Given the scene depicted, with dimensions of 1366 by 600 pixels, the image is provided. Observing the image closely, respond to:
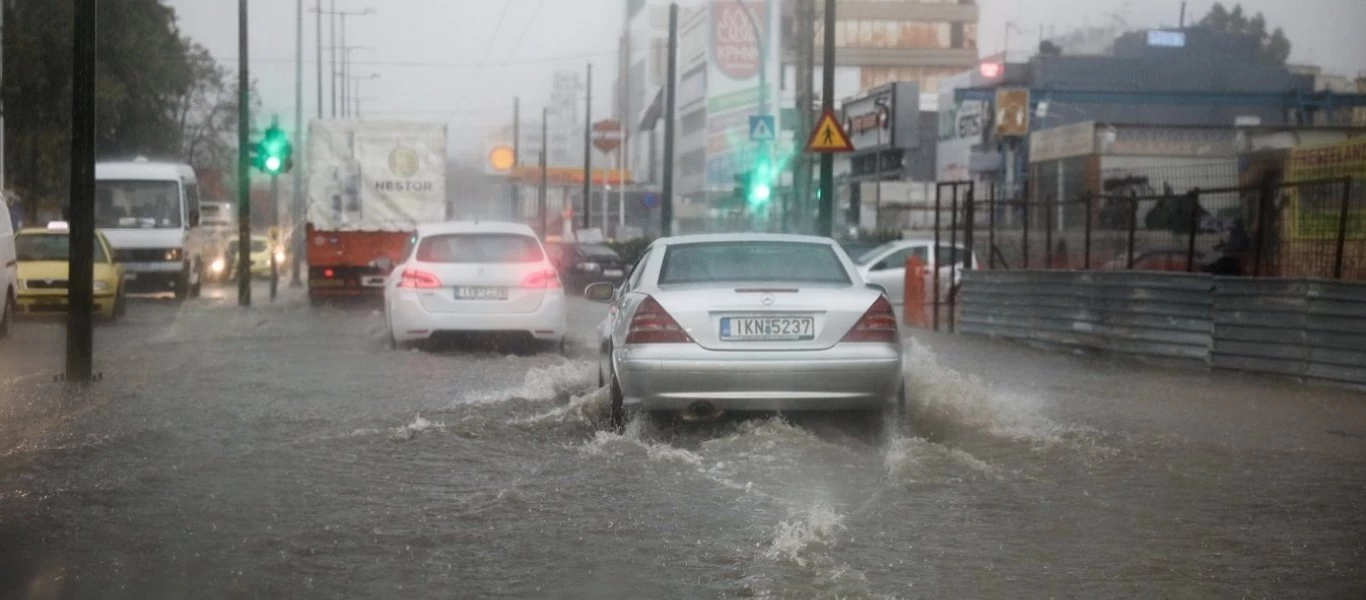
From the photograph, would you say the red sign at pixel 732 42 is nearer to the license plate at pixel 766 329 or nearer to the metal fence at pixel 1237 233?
the metal fence at pixel 1237 233

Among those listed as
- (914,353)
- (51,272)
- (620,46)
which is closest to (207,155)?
(51,272)

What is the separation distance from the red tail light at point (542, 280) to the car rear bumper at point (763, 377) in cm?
861

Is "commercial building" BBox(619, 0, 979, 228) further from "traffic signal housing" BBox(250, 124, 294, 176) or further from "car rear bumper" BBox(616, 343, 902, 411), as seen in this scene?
"car rear bumper" BBox(616, 343, 902, 411)

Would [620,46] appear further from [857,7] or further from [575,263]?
[575,263]

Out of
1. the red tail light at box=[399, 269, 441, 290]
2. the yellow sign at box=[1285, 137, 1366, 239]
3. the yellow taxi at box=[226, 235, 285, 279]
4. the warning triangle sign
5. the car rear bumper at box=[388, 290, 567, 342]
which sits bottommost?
the yellow taxi at box=[226, 235, 285, 279]

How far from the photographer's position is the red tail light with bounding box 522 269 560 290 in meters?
18.3

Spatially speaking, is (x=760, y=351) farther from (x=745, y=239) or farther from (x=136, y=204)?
(x=136, y=204)

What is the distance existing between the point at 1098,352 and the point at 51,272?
14489 millimetres

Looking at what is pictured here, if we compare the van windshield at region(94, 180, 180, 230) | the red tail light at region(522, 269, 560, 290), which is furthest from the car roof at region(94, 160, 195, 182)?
the red tail light at region(522, 269, 560, 290)

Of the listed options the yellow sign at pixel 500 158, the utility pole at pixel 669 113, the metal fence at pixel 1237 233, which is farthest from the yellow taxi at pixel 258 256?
the metal fence at pixel 1237 233

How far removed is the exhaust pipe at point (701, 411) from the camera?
A: 977 centimetres

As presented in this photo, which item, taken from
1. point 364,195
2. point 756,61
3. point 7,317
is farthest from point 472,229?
point 756,61

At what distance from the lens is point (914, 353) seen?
1441 centimetres

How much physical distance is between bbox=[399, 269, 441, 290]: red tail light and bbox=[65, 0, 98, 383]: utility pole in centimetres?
472
